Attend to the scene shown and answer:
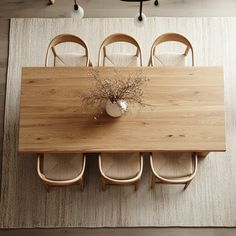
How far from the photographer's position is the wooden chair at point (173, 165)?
3.83 metres

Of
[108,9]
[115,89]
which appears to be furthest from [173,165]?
[108,9]

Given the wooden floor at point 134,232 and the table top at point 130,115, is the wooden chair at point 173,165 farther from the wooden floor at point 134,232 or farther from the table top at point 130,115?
the wooden floor at point 134,232

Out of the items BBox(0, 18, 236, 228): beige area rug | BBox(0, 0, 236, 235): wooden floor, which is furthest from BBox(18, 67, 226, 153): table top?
BBox(0, 0, 236, 235): wooden floor

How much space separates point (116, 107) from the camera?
11.8 ft

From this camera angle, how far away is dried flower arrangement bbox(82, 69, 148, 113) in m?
3.66

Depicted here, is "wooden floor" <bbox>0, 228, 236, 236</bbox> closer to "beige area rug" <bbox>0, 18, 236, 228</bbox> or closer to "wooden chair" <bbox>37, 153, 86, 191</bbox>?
"beige area rug" <bbox>0, 18, 236, 228</bbox>

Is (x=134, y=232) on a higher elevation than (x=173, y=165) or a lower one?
lower

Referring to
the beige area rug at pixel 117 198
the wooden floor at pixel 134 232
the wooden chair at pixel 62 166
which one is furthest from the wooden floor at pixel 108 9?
the wooden floor at pixel 134 232

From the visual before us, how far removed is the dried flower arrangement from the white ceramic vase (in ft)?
0.13

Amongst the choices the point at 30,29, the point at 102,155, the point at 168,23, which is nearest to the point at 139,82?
the point at 102,155

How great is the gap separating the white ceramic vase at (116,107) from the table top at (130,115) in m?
0.07

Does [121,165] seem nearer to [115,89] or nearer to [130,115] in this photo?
[130,115]

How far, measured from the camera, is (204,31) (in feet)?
15.6

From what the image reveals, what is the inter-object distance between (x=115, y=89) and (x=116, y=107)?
0.22m
